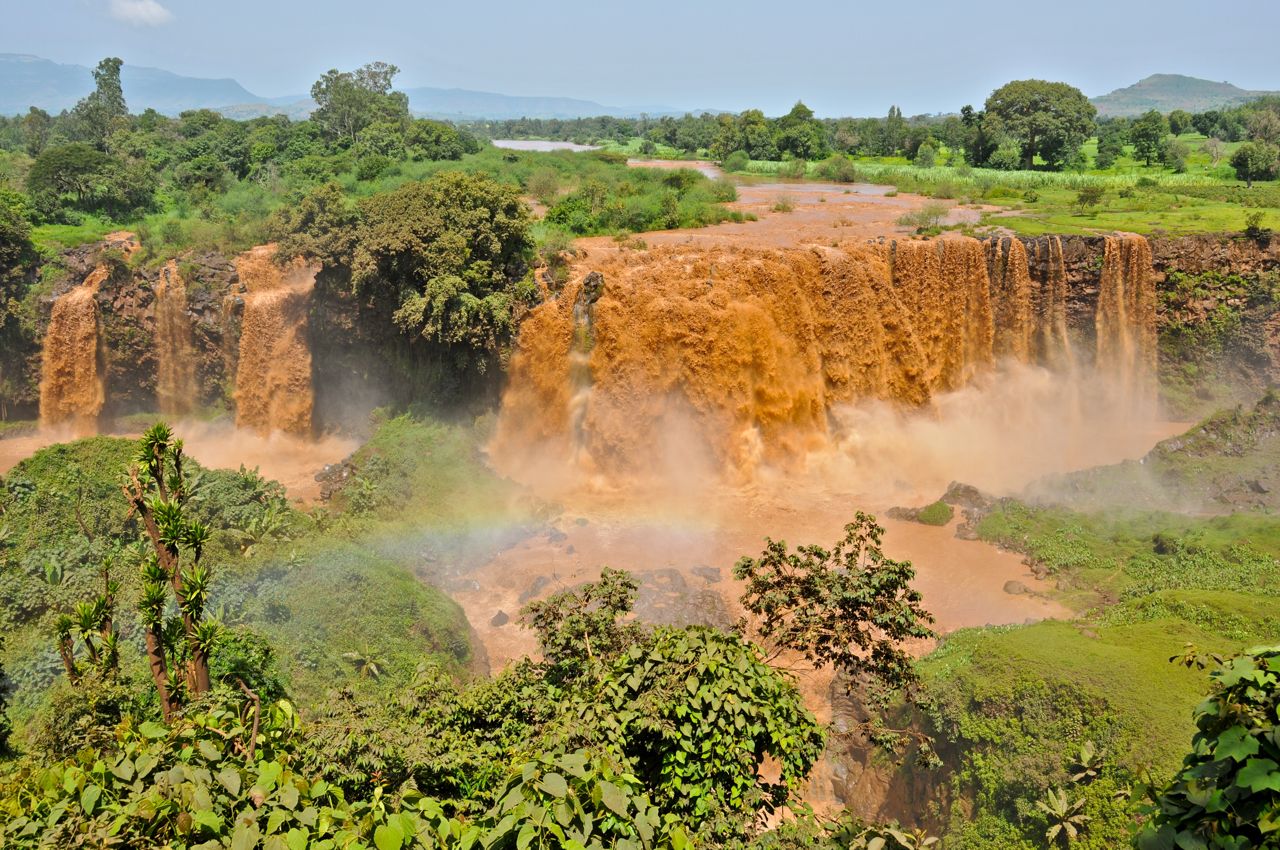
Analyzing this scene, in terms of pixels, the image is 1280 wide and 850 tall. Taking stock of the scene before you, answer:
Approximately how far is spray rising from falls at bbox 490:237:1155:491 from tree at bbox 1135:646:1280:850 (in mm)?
18633

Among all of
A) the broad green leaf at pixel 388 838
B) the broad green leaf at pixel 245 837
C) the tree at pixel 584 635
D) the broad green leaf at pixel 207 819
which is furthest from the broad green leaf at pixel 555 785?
the tree at pixel 584 635

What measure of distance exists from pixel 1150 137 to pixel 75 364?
60846 mm

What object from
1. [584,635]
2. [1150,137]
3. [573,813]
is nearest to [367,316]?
[584,635]

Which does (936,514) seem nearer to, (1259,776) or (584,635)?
(584,635)

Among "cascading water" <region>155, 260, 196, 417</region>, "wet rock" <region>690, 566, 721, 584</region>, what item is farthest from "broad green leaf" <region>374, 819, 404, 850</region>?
"cascading water" <region>155, 260, 196, 417</region>

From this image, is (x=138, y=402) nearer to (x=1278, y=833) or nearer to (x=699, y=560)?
(x=699, y=560)

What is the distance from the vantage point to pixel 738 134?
55.9 meters

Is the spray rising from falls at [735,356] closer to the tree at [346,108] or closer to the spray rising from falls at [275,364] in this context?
the spray rising from falls at [275,364]

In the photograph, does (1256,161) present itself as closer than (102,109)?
Yes

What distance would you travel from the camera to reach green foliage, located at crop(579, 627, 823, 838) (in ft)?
24.1

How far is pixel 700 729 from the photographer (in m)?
7.34

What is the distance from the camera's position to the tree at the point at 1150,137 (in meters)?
51.9

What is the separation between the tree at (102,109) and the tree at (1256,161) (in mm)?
62555

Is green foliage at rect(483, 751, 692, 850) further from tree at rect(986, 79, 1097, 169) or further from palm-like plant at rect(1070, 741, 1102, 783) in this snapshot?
tree at rect(986, 79, 1097, 169)
